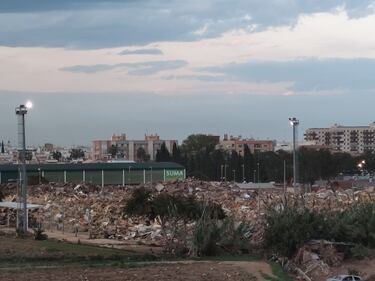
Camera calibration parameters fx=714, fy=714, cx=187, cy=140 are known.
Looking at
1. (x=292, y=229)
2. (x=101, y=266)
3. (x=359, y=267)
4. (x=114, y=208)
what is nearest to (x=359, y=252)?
(x=359, y=267)

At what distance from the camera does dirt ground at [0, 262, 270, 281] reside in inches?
744

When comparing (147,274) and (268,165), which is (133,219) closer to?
(147,274)

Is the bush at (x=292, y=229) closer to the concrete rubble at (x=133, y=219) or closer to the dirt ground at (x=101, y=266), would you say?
the concrete rubble at (x=133, y=219)

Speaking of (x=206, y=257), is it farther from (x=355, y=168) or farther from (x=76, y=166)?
(x=355, y=168)

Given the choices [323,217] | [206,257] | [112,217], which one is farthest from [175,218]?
[112,217]

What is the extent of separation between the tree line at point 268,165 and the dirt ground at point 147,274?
102238 millimetres

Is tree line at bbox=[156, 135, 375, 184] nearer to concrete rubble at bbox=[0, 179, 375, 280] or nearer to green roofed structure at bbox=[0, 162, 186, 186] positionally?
green roofed structure at bbox=[0, 162, 186, 186]

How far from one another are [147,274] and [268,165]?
122 metres

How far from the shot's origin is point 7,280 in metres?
18.1

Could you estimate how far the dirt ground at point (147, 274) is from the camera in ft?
62.0

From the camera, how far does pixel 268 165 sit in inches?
5556

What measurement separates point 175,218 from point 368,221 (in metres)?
7.61

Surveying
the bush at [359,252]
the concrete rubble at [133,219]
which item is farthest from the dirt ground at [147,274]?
the bush at [359,252]

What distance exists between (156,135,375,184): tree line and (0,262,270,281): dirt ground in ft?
335
